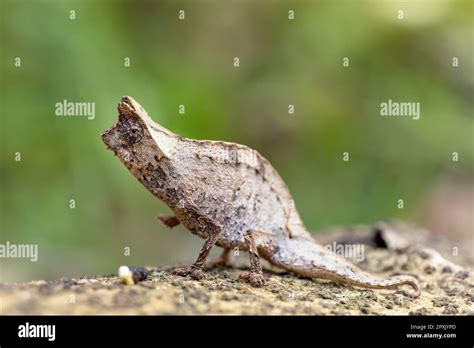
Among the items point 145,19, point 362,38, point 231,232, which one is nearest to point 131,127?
point 231,232

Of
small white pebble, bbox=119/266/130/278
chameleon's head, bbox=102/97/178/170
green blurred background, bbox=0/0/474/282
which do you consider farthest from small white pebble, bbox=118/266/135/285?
green blurred background, bbox=0/0/474/282

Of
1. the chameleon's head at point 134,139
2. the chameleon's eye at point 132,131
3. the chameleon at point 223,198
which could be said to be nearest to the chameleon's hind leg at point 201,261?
the chameleon at point 223,198

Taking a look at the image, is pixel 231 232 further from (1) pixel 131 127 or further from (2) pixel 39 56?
(2) pixel 39 56

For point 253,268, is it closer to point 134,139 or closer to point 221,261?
point 221,261

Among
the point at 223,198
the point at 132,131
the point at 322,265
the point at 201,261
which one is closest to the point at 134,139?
the point at 132,131

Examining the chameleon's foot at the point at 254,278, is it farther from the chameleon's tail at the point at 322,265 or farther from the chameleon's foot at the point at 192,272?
the chameleon's tail at the point at 322,265

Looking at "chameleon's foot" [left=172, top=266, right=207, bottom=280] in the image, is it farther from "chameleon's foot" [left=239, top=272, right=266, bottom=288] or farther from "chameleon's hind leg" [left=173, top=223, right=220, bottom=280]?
"chameleon's foot" [left=239, top=272, right=266, bottom=288]
